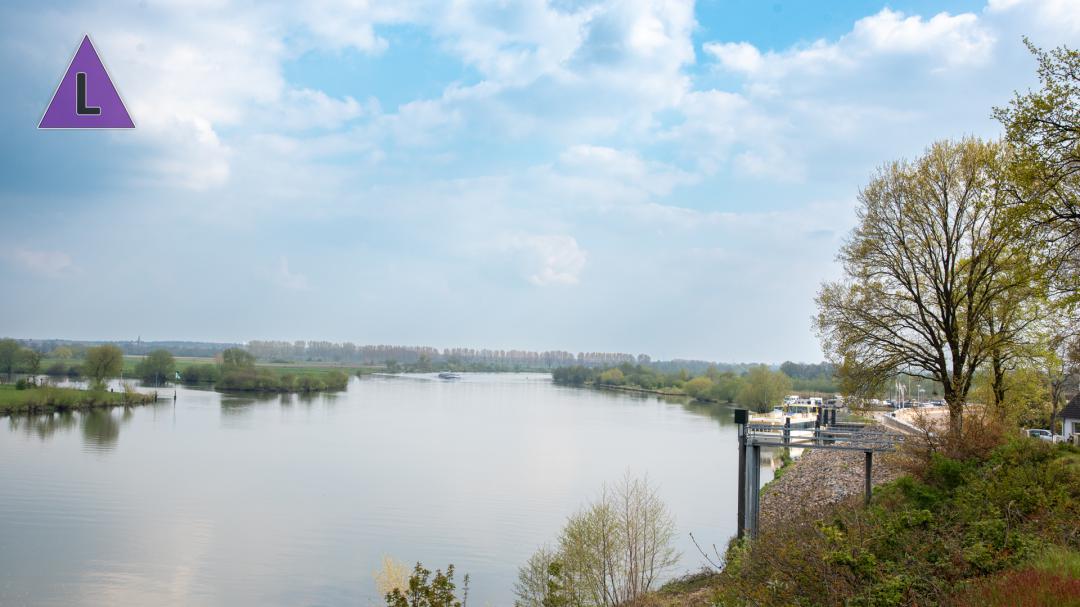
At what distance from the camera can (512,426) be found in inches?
2729

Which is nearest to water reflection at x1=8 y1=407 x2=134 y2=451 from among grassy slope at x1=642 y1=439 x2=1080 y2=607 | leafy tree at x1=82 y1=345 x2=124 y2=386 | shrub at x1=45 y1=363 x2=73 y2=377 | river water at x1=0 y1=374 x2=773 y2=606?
river water at x1=0 y1=374 x2=773 y2=606

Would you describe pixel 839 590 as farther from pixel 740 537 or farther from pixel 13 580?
pixel 13 580

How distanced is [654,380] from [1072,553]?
493ft

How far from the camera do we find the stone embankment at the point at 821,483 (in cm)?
2561

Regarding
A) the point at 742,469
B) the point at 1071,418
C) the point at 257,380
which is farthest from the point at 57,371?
the point at 1071,418

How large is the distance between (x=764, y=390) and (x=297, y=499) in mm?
67408

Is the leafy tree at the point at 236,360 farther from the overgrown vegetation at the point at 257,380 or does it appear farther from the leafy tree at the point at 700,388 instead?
the leafy tree at the point at 700,388

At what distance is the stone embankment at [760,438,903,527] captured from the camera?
2561 cm

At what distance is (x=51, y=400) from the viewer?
7181cm

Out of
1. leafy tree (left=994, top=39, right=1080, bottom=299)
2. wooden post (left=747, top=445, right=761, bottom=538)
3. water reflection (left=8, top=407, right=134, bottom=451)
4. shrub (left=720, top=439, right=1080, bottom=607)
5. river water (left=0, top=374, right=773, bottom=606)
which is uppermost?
leafy tree (left=994, top=39, right=1080, bottom=299)

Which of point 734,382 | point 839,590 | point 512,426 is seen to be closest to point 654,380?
point 734,382

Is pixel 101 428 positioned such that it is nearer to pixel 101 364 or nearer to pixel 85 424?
pixel 85 424

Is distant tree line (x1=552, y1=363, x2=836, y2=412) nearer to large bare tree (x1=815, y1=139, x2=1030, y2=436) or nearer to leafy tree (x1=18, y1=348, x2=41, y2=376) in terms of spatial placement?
large bare tree (x1=815, y1=139, x2=1030, y2=436)

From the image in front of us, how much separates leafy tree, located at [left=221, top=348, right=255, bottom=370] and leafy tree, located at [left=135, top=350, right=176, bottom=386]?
769 centimetres
